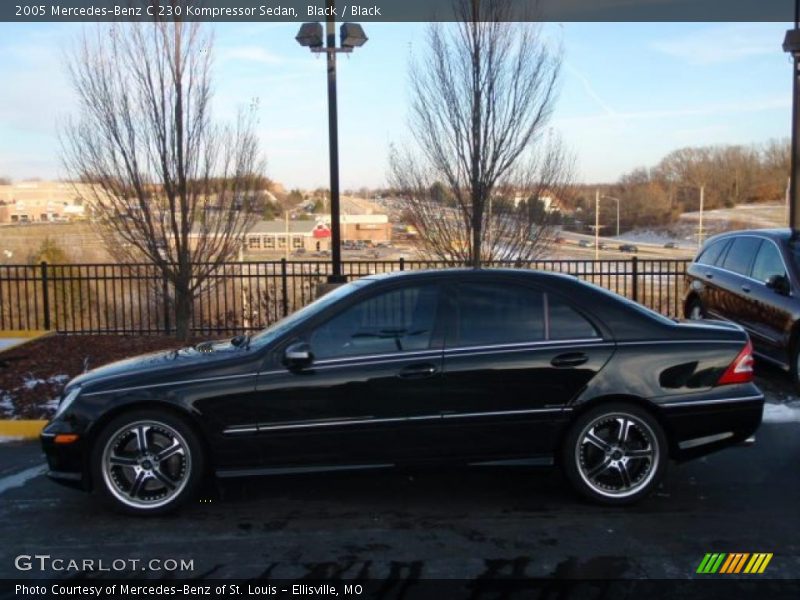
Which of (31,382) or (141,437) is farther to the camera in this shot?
(31,382)

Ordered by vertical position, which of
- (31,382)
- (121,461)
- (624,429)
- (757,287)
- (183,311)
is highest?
(757,287)

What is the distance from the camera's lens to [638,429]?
15.7ft

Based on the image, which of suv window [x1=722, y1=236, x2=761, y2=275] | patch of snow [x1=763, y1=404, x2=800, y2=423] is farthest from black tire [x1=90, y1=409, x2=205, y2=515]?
suv window [x1=722, y1=236, x2=761, y2=275]

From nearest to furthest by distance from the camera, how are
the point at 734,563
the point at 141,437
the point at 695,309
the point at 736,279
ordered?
the point at 734,563 < the point at 141,437 < the point at 736,279 < the point at 695,309

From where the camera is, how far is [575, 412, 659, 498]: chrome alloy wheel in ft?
15.6

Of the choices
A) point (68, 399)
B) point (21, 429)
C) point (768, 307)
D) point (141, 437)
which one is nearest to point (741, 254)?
point (768, 307)

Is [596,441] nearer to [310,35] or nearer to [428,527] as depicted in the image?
[428,527]

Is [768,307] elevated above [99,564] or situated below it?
above

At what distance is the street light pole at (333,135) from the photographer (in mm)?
10516

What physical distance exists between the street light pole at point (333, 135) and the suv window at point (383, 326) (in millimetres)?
5866

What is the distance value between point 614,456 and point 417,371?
4.43ft

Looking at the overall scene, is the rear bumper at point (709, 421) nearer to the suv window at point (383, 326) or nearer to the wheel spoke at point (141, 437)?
the suv window at point (383, 326)

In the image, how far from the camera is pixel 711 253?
9727 millimetres

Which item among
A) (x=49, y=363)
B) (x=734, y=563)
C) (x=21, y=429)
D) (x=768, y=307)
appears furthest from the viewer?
(x=49, y=363)
